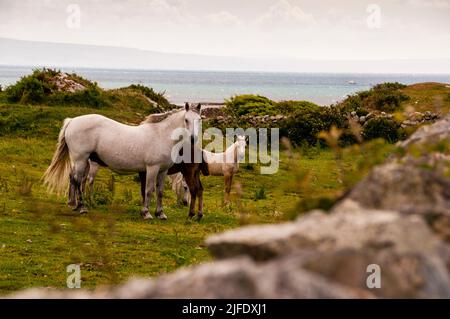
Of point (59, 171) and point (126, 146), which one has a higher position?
point (126, 146)

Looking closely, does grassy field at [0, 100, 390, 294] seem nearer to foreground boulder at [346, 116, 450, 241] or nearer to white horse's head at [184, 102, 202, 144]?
foreground boulder at [346, 116, 450, 241]

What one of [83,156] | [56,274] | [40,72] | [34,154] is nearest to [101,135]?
[83,156]

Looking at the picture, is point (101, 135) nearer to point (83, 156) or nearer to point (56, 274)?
point (83, 156)

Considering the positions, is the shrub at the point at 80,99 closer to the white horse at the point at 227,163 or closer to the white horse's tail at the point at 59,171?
the white horse at the point at 227,163

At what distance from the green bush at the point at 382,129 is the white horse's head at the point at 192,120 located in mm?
15468

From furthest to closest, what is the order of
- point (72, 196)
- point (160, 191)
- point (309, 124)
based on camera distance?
point (309, 124)
point (72, 196)
point (160, 191)

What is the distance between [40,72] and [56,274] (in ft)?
81.0

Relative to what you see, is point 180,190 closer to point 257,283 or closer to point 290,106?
point 257,283

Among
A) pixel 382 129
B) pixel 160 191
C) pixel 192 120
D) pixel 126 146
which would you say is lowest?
pixel 160 191

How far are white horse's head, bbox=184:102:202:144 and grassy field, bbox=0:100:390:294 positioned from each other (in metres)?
1.43

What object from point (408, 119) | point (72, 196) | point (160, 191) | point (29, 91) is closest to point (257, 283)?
point (160, 191)

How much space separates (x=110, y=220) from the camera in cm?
461

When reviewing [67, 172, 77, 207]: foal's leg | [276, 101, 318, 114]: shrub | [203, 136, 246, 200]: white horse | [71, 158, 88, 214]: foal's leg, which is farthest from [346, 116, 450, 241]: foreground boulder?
[276, 101, 318, 114]: shrub

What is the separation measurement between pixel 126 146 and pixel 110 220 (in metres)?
10.9
